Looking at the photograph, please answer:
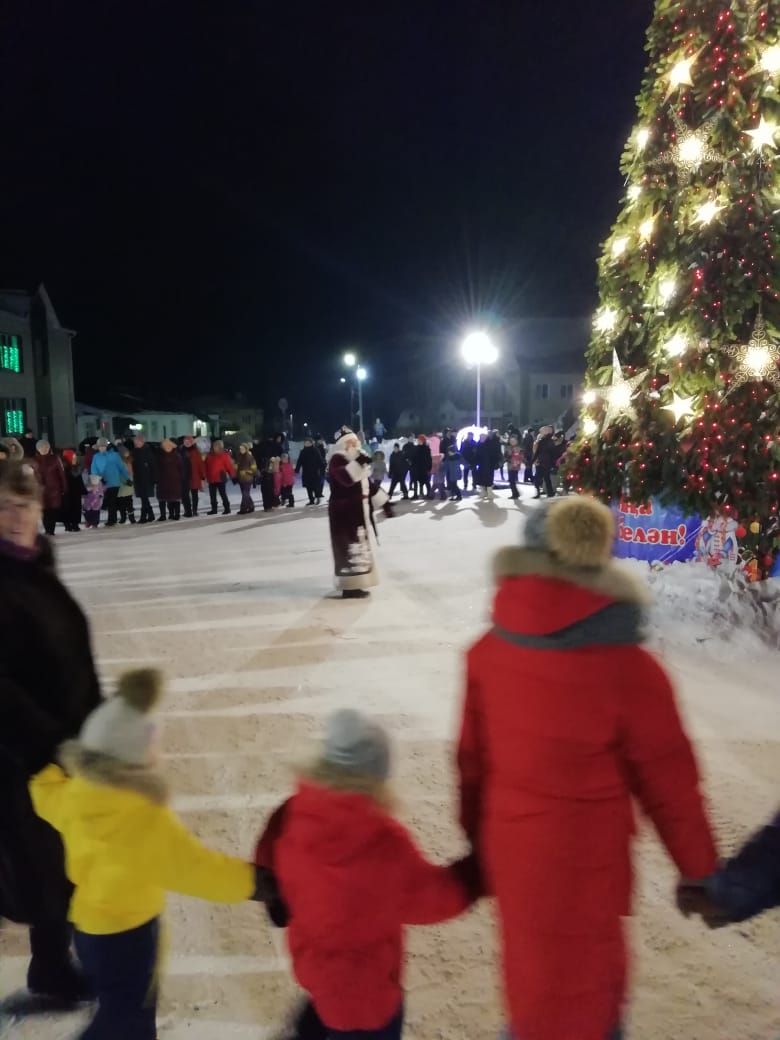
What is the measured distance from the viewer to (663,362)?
8.03 meters

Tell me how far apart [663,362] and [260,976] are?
6783 mm

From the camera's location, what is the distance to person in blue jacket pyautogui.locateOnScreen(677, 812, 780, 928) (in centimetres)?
204

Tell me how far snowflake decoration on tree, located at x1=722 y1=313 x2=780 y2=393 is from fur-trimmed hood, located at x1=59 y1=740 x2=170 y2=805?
664 cm

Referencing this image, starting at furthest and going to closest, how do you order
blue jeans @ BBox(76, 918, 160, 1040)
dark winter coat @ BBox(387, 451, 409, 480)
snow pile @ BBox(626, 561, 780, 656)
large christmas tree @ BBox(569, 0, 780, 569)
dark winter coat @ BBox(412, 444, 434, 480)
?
dark winter coat @ BBox(412, 444, 434, 480), dark winter coat @ BBox(387, 451, 409, 480), large christmas tree @ BBox(569, 0, 780, 569), snow pile @ BBox(626, 561, 780, 656), blue jeans @ BBox(76, 918, 160, 1040)

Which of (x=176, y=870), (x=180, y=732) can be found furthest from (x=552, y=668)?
(x=180, y=732)

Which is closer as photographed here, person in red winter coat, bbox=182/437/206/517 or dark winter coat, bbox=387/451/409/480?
person in red winter coat, bbox=182/437/206/517

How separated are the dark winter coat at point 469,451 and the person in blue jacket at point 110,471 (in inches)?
343

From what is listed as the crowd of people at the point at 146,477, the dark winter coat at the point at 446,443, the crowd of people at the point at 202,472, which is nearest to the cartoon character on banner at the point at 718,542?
the crowd of people at the point at 202,472

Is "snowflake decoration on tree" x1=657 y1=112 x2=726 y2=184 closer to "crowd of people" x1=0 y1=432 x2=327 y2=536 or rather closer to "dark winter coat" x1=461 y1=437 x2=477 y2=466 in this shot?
"crowd of people" x1=0 y1=432 x2=327 y2=536

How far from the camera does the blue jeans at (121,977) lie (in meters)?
2.29

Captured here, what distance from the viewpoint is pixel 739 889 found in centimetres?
204

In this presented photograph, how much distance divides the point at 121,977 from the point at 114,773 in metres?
0.65

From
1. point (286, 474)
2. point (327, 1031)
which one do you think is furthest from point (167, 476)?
point (327, 1031)

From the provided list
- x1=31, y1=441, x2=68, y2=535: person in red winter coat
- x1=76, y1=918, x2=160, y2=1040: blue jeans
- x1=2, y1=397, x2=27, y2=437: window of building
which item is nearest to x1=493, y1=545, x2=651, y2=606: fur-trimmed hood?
x1=76, y1=918, x2=160, y2=1040: blue jeans
